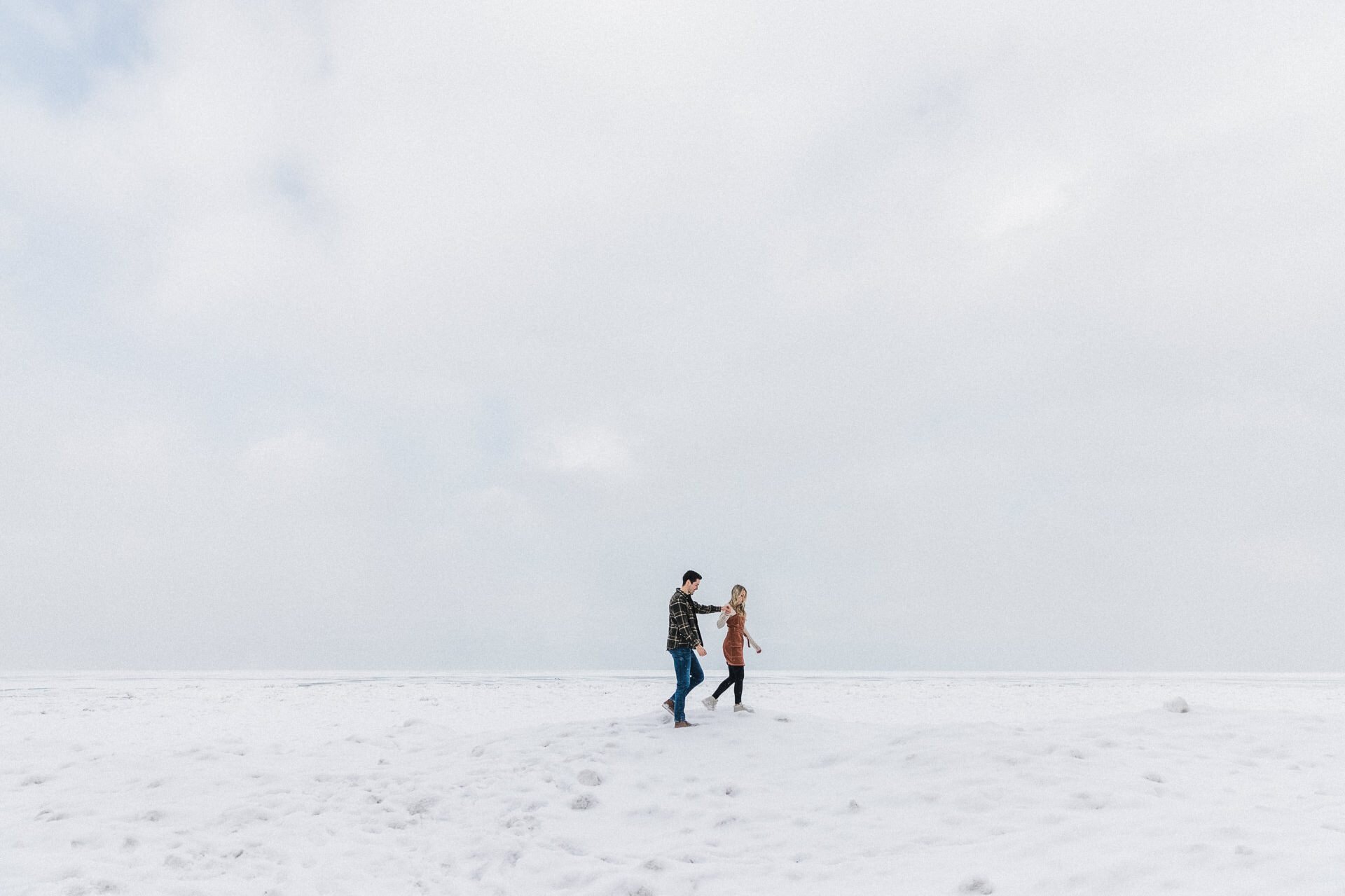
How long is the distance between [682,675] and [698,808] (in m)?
3.58

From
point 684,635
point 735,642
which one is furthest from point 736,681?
point 684,635

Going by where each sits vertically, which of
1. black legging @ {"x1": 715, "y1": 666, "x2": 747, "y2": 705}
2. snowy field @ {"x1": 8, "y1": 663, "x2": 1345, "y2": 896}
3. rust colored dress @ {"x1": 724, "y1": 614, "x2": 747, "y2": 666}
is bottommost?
snowy field @ {"x1": 8, "y1": 663, "x2": 1345, "y2": 896}

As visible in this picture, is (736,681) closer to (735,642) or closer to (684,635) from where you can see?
(735,642)

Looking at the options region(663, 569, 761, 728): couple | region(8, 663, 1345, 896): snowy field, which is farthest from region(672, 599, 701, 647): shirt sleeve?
region(8, 663, 1345, 896): snowy field

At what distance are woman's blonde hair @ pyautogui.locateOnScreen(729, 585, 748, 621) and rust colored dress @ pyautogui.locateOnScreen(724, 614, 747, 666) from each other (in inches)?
3.1

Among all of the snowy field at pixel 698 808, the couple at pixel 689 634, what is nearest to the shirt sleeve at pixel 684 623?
the couple at pixel 689 634

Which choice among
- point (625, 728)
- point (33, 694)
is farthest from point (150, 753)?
point (33, 694)

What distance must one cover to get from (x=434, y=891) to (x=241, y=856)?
2406mm

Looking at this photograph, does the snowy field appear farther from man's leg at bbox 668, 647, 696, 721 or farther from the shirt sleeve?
the shirt sleeve

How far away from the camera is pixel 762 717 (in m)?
14.2

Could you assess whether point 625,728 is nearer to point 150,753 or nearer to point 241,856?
point 241,856

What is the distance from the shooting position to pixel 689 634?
13656mm

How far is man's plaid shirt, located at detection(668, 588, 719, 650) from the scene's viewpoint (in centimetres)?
1366

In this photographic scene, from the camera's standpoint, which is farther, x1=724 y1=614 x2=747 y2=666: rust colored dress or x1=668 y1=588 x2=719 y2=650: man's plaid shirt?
x1=724 y1=614 x2=747 y2=666: rust colored dress
